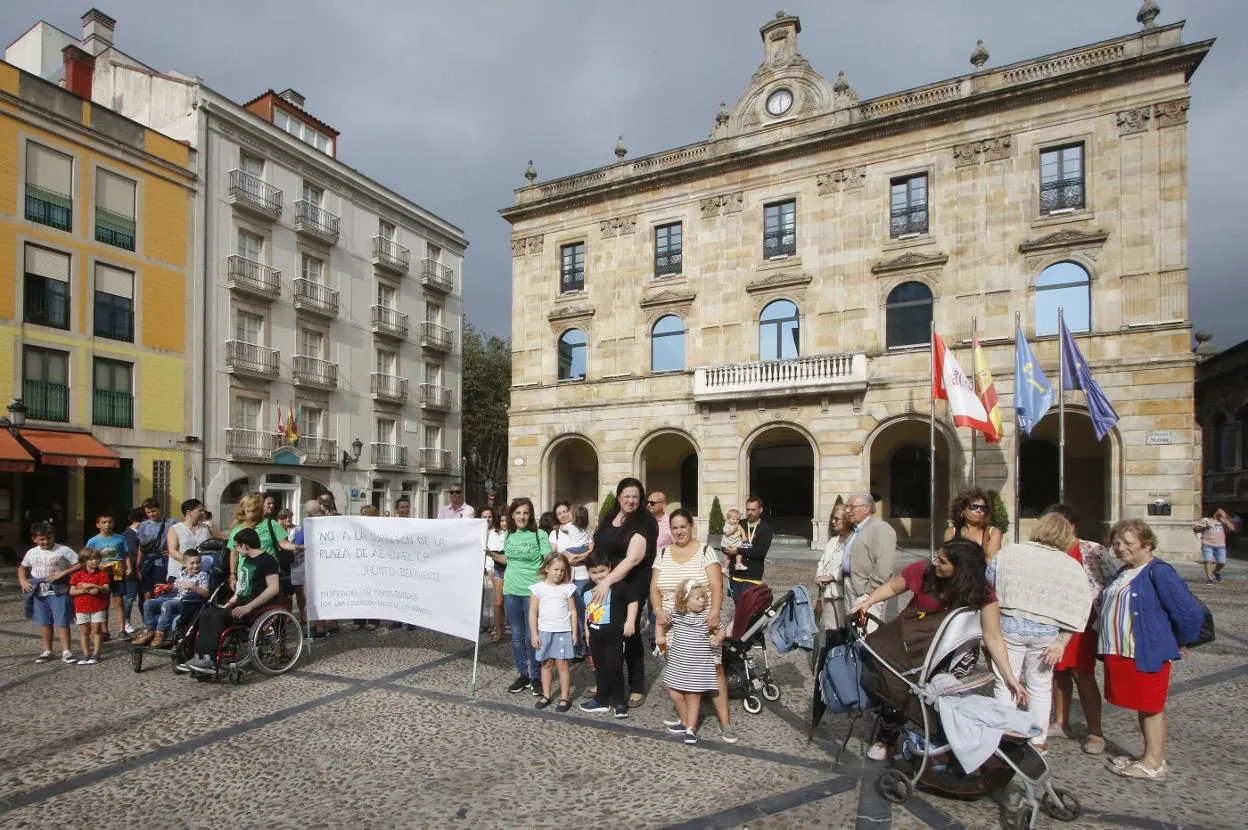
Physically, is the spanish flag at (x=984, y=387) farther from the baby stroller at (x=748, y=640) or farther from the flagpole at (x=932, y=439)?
the baby stroller at (x=748, y=640)

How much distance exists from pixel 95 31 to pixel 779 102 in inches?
1002

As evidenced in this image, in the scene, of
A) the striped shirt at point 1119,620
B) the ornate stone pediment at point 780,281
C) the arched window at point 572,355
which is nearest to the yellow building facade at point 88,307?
the arched window at point 572,355

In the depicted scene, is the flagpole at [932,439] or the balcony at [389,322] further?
the balcony at [389,322]

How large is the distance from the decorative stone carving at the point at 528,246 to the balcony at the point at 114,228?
13065 mm

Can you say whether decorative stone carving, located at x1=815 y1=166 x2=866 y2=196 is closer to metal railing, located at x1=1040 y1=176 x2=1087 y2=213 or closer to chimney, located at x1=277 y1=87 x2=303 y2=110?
metal railing, located at x1=1040 y1=176 x2=1087 y2=213

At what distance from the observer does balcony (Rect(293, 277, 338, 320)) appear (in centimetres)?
2873

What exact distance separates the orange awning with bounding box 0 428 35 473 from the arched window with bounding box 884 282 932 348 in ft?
79.6

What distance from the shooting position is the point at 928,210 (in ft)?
74.9

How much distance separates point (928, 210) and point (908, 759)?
21.7 meters

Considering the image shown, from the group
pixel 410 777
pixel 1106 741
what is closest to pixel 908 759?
pixel 1106 741

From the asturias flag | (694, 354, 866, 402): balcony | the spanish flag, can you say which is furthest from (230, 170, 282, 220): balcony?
the spanish flag

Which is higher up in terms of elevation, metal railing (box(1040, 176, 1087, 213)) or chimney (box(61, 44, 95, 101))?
chimney (box(61, 44, 95, 101))

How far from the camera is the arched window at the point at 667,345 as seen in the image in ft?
85.9

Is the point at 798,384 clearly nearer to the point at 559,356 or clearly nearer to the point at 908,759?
the point at 559,356
